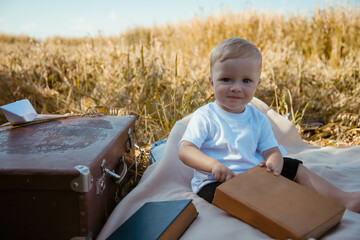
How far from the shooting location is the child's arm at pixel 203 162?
57.0 inches

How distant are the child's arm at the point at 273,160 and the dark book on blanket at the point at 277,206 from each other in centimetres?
7

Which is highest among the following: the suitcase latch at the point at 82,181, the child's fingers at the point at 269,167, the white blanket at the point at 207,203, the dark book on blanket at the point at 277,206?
the suitcase latch at the point at 82,181

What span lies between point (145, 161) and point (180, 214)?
3.64 ft

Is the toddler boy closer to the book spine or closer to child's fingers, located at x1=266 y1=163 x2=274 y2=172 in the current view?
child's fingers, located at x1=266 y1=163 x2=274 y2=172

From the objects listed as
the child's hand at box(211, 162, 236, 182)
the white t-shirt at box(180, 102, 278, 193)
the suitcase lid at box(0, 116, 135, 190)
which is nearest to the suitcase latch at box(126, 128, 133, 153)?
the suitcase lid at box(0, 116, 135, 190)

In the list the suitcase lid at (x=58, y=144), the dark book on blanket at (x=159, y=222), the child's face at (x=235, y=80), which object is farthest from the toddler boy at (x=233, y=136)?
the suitcase lid at (x=58, y=144)

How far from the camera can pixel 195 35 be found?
605cm

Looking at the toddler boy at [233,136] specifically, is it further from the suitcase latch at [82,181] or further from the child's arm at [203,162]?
the suitcase latch at [82,181]

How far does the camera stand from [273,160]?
1.63 meters

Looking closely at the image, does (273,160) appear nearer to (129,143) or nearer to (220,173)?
(220,173)

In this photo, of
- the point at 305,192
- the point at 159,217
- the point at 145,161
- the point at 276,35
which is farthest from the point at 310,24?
the point at 159,217

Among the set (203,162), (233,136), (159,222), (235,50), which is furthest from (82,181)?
(235,50)

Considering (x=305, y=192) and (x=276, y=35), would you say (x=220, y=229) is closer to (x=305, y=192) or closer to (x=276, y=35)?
(x=305, y=192)

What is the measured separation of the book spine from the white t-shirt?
9.4 inches
